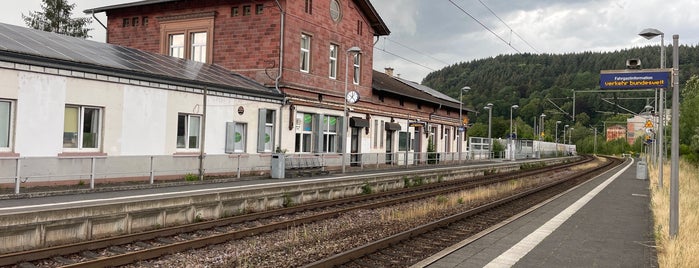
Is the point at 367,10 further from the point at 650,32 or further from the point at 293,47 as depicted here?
the point at 650,32

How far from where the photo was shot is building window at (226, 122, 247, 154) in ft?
73.9

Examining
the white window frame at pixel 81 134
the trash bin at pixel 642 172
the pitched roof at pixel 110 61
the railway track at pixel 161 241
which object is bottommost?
the railway track at pixel 161 241

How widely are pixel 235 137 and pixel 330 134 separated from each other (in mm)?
7510

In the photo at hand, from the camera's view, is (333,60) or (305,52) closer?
(305,52)

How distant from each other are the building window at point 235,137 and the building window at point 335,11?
9536 mm

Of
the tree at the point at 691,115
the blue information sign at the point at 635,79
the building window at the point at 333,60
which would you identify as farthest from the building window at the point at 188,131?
the tree at the point at 691,115

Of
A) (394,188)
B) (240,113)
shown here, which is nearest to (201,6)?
(240,113)

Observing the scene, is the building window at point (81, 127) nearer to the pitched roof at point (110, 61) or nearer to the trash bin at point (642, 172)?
the pitched roof at point (110, 61)

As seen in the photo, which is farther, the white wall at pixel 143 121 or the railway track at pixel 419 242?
the white wall at pixel 143 121

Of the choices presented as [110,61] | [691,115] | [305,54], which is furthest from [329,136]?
[691,115]

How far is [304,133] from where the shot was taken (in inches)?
1093

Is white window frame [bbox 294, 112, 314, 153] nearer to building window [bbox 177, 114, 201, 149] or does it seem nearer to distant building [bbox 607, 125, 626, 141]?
building window [bbox 177, 114, 201, 149]

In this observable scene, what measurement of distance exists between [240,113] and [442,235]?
1403 cm

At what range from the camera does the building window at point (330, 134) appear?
29.3m
